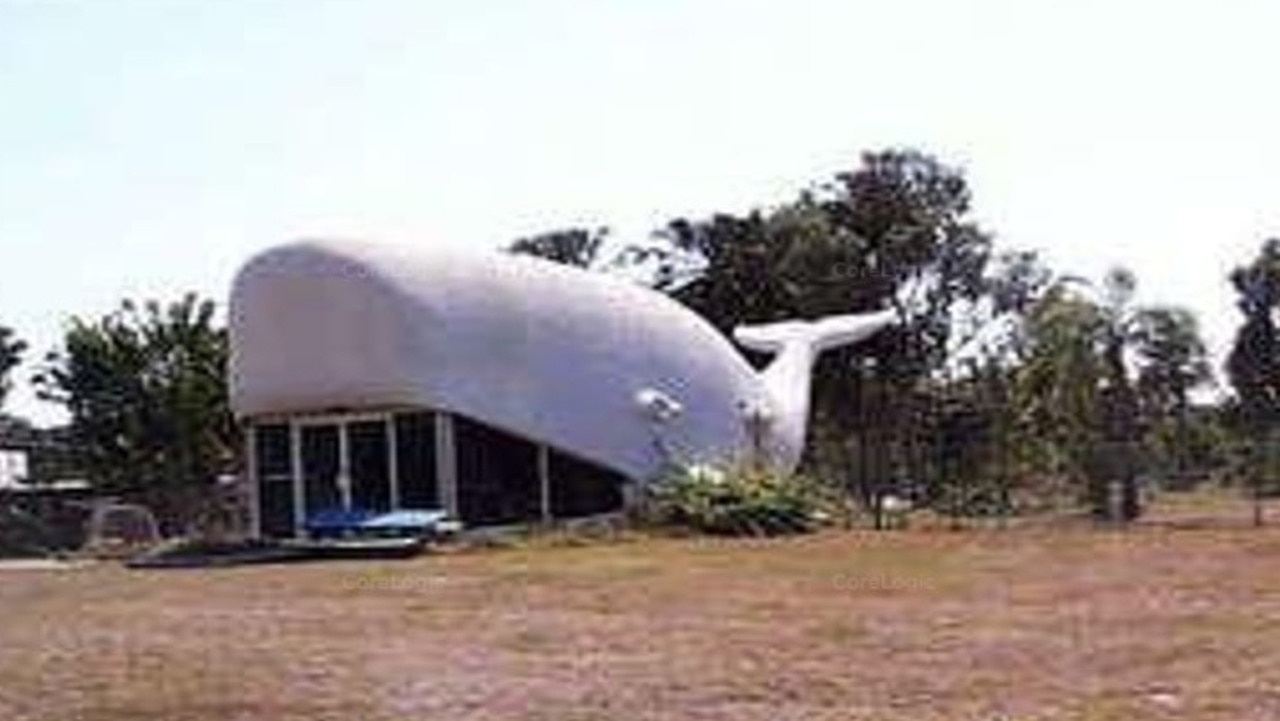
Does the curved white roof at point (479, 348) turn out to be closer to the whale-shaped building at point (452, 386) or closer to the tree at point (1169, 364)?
the whale-shaped building at point (452, 386)

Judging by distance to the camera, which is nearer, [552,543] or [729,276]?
[552,543]

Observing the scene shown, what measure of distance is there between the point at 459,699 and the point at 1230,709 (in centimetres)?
430

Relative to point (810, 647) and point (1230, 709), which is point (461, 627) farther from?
point (1230, 709)

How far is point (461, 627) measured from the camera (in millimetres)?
20328

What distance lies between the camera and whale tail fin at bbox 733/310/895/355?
52.9m

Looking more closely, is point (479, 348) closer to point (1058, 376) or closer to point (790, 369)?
point (790, 369)

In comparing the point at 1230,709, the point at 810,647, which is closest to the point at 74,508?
the point at 810,647

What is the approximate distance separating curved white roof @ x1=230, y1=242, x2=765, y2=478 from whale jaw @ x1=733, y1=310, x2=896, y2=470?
6.59 feet

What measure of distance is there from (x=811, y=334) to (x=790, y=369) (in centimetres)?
133

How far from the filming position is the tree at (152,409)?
5241 centimetres

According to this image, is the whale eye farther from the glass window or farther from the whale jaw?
the glass window

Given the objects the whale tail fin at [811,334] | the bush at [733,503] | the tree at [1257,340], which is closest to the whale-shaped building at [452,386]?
the bush at [733,503]

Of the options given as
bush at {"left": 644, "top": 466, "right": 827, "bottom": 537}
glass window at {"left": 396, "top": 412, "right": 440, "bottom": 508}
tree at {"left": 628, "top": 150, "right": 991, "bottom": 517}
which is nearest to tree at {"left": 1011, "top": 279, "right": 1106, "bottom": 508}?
tree at {"left": 628, "top": 150, "right": 991, "bottom": 517}

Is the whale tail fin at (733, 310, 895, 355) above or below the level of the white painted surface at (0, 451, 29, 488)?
above
